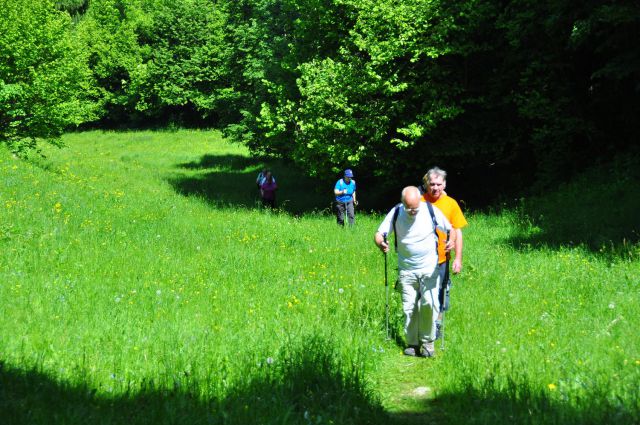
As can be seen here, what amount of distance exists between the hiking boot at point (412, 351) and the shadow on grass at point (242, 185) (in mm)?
13870

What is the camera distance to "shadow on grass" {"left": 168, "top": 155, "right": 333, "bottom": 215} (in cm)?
2498

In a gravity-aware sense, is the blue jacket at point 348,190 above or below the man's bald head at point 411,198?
below

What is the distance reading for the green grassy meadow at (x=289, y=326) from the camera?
5211 mm

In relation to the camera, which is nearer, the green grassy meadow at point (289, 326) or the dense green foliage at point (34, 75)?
the green grassy meadow at point (289, 326)

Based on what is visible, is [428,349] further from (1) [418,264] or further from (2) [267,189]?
(2) [267,189]

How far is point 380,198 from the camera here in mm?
25266

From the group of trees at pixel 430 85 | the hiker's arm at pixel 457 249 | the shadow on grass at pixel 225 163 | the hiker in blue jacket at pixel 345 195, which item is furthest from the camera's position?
the shadow on grass at pixel 225 163

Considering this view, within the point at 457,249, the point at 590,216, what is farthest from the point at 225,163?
the point at 457,249

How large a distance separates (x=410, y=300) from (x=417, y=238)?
0.75 meters

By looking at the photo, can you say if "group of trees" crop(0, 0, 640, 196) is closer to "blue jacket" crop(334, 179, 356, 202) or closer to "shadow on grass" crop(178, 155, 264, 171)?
"blue jacket" crop(334, 179, 356, 202)

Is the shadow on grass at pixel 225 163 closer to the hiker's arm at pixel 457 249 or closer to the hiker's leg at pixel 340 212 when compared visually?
the hiker's leg at pixel 340 212

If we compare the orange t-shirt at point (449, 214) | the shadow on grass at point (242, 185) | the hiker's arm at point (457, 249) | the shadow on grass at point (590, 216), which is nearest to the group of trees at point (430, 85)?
the shadow on grass at point (590, 216)

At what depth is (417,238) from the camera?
283 inches

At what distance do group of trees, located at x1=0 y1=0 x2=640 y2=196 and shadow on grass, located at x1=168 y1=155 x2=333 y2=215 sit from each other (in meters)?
2.51
